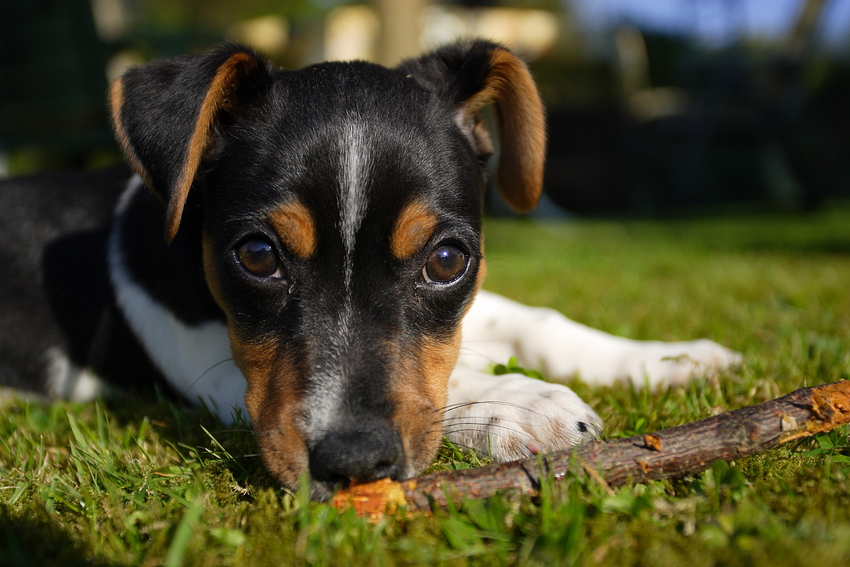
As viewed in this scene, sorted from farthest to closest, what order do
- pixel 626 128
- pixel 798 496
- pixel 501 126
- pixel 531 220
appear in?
pixel 626 128 → pixel 531 220 → pixel 501 126 → pixel 798 496

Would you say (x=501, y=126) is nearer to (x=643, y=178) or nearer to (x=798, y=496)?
(x=798, y=496)

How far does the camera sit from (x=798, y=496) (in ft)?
6.81

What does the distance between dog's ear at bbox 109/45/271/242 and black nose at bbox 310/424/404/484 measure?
1.14 meters

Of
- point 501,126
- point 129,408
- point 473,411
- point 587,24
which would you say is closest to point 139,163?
point 129,408

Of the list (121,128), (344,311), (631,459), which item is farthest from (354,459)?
(121,128)

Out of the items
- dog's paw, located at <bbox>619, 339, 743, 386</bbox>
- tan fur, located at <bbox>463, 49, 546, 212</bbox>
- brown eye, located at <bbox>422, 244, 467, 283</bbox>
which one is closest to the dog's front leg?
dog's paw, located at <bbox>619, 339, 743, 386</bbox>

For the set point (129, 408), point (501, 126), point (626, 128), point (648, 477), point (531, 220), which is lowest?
point (531, 220)

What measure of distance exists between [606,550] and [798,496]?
719 millimetres

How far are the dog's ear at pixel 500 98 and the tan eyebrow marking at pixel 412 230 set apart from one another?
2.94ft

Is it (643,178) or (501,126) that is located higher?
(501,126)

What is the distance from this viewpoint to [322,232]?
8.51 feet

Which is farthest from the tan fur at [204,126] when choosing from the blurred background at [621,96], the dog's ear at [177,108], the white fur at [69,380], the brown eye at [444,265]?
the blurred background at [621,96]

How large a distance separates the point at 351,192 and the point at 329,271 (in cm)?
32

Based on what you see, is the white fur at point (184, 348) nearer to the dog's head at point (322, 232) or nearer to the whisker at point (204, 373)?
the whisker at point (204, 373)
